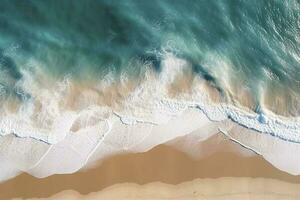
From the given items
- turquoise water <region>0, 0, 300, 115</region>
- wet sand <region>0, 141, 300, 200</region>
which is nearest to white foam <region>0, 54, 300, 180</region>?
wet sand <region>0, 141, 300, 200</region>

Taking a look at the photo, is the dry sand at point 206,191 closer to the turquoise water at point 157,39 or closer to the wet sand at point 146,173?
the wet sand at point 146,173

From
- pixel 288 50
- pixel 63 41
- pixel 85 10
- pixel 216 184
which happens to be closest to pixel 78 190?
pixel 216 184

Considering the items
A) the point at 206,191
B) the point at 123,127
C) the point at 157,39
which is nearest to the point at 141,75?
the point at 157,39

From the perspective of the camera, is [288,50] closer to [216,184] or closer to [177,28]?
[177,28]

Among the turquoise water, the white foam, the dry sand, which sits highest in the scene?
the turquoise water

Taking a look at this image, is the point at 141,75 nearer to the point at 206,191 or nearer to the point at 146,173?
the point at 146,173

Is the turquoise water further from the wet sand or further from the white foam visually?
the wet sand
